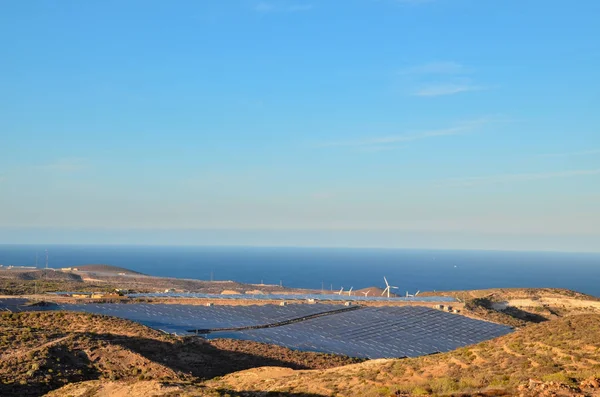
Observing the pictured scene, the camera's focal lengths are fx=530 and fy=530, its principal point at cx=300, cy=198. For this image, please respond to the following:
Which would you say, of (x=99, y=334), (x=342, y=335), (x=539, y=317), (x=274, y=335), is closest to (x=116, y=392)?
(x=99, y=334)

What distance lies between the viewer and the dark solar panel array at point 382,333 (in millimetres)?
42031

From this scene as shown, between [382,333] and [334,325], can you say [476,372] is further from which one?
[334,325]

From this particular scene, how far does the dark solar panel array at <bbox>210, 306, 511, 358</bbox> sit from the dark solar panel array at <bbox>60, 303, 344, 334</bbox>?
9.86 ft

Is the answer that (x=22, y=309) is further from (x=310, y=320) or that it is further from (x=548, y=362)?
(x=548, y=362)

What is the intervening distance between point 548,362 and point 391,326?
1084 inches

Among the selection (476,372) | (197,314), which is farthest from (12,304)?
(476,372)

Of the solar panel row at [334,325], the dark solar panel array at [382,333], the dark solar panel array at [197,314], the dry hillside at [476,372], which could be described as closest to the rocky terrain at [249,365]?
the dry hillside at [476,372]

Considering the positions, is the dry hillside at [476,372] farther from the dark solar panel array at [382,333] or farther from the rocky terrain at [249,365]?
the dark solar panel array at [382,333]

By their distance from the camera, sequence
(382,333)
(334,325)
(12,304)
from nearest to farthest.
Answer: (382,333) < (334,325) < (12,304)

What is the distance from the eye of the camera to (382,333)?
4794cm

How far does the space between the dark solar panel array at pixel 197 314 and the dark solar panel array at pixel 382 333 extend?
9.86 ft

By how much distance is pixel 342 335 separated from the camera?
46.4 m

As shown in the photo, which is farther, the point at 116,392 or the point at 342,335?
the point at 342,335

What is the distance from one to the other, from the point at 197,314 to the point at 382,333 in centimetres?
1762
